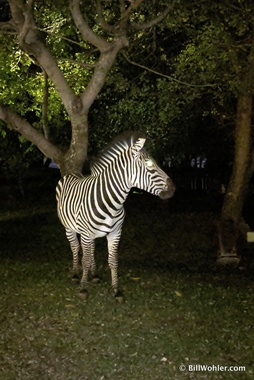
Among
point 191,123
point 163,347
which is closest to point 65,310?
point 163,347

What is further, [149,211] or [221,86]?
[149,211]

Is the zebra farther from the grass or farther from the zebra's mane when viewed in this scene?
the grass

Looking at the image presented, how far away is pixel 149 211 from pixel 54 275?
25.7ft

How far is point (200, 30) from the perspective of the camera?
481 inches

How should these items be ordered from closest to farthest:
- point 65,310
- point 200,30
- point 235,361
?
point 235,361 → point 65,310 → point 200,30

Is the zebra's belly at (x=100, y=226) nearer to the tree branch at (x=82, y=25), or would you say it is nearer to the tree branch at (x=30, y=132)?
the tree branch at (x=30, y=132)

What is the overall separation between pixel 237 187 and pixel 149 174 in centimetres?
451

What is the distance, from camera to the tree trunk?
11.9 meters

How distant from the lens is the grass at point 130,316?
22.4ft

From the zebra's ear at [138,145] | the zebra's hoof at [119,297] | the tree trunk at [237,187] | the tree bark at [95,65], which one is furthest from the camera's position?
the tree trunk at [237,187]

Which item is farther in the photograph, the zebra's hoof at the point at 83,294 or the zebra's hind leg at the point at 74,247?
the zebra's hind leg at the point at 74,247

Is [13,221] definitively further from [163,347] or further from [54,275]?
[163,347]

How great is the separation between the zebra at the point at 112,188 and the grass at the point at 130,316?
26.0 inches

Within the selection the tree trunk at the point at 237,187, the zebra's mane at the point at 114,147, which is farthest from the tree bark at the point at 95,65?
the tree trunk at the point at 237,187
